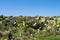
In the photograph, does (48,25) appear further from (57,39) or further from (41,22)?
(57,39)

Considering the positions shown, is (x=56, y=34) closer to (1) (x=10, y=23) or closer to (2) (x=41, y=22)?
(2) (x=41, y=22)

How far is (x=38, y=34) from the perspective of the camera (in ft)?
39.8

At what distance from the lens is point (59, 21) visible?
14070 mm

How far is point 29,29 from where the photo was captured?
12.8 meters

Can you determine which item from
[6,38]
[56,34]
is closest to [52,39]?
[56,34]

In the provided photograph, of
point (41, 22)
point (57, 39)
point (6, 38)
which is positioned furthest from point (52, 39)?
point (41, 22)

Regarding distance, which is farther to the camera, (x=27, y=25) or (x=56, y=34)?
(x=27, y=25)

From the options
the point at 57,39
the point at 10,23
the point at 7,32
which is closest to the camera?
the point at 57,39

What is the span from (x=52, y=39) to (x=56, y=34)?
1129mm

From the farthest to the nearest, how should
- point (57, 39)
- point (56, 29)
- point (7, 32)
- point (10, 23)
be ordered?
1. point (10, 23)
2. point (56, 29)
3. point (7, 32)
4. point (57, 39)

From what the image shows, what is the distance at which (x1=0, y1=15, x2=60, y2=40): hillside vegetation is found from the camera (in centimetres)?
1166

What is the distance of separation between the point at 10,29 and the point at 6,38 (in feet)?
3.94

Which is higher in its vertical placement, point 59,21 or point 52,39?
point 59,21

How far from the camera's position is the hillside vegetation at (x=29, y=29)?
11.7 metres
